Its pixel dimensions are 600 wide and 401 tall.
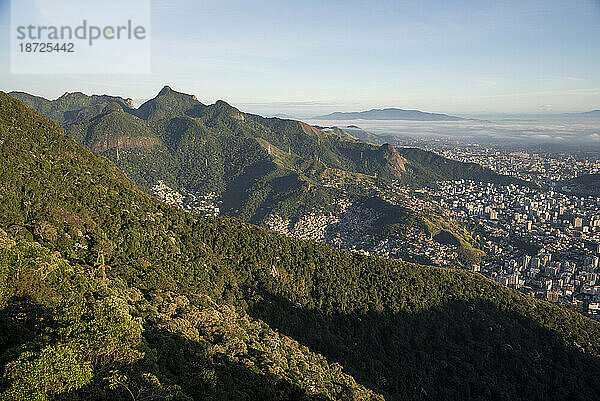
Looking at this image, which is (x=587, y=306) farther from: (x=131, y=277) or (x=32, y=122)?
(x=32, y=122)

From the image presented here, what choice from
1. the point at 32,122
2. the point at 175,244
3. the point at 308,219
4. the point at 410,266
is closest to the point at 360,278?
the point at 410,266

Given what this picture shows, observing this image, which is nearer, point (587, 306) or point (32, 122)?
point (32, 122)

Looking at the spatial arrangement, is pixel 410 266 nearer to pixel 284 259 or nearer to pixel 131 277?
pixel 284 259

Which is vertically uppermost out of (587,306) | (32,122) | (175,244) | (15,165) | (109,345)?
(32,122)

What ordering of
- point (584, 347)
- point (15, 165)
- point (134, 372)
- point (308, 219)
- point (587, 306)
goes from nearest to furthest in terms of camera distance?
point (134, 372)
point (15, 165)
point (584, 347)
point (587, 306)
point (308, 219)

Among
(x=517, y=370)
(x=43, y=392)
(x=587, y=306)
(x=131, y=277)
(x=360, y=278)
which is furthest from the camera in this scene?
(x=587, y=306)

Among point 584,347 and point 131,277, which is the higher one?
point 131,277
